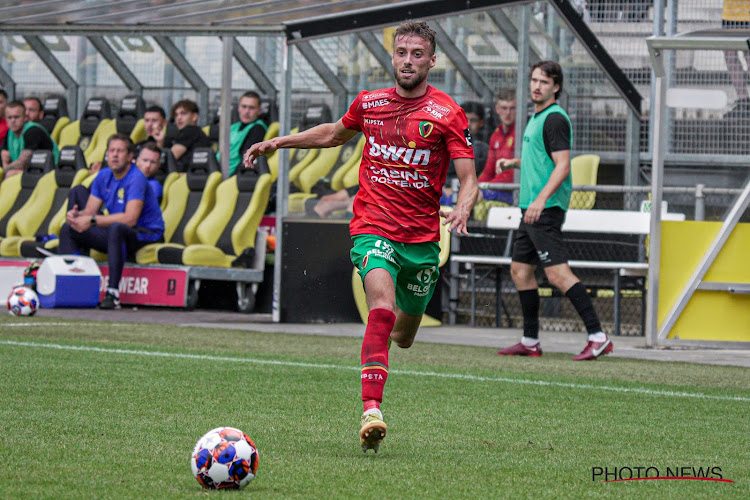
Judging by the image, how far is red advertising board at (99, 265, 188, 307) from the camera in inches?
586

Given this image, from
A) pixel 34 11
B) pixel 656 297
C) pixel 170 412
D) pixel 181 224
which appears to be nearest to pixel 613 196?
pixel 656 297

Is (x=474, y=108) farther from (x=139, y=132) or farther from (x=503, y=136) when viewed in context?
(x=139, y=132)

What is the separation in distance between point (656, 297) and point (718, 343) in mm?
682

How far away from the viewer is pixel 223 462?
4.37m

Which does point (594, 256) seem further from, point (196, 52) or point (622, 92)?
point (196, 52)

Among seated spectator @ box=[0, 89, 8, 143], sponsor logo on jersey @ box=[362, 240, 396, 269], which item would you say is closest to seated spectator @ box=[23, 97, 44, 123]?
seated spectator @ box=[0, 89, 8, 143]

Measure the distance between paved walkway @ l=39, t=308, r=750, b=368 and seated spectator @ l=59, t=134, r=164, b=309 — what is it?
737mm

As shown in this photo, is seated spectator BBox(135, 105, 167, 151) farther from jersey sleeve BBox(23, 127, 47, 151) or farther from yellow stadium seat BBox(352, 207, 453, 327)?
yellow stadium seat BBox(352, 207, 453, 327)

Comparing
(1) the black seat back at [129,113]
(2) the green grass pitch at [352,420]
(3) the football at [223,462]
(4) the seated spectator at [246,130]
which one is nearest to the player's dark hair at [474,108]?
(4) the seated spectator at [246,130]

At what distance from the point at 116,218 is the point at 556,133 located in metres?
6.80

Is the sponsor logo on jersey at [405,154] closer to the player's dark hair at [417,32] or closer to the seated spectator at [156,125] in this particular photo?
the player's dark hair at [417,32]

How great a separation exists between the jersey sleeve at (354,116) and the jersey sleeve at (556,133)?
368cm

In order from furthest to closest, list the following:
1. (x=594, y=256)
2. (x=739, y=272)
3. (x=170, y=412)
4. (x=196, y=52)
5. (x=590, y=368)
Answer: (x=196, y=52) → (x=594, y=256) → (x=739, y=272) → (x=590, y=368) → (x=170, y=412)

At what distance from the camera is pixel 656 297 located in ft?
37.1
